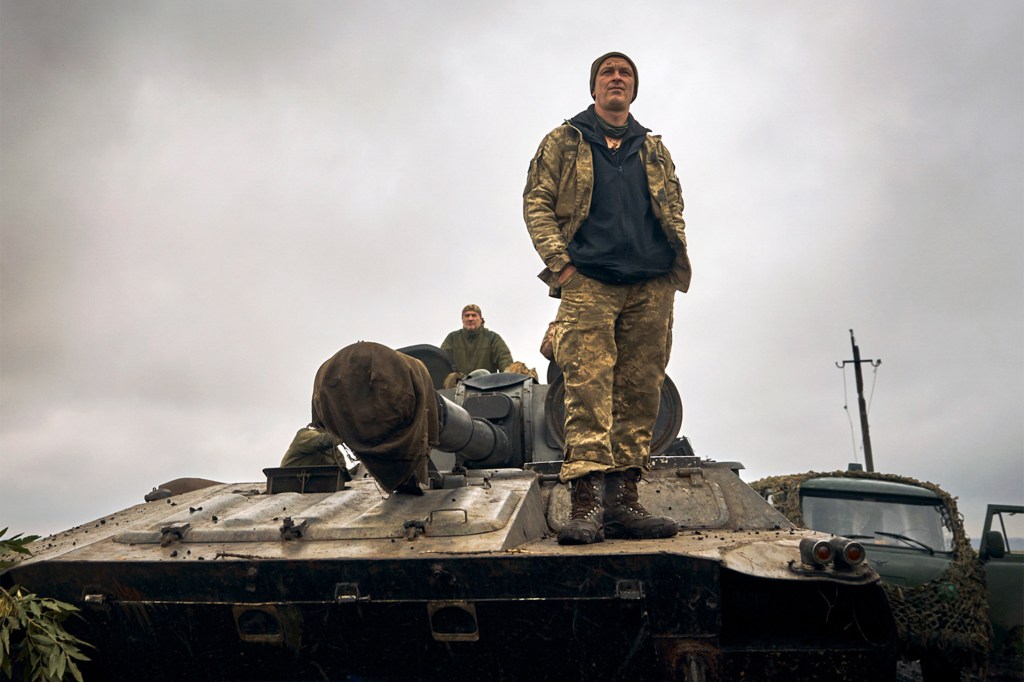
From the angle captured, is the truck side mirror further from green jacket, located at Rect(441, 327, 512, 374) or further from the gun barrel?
the gun barrel

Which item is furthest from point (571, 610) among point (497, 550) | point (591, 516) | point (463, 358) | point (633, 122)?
point (463, 358)

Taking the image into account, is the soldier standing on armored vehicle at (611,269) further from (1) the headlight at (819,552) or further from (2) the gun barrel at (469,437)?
(1) the headlight at (819,552)

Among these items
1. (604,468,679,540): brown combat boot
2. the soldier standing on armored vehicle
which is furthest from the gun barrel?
(604,468,679,540): brown combat boot

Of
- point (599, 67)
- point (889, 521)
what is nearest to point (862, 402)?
point (889, 521)

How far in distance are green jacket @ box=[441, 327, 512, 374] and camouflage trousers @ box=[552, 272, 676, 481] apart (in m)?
4.63

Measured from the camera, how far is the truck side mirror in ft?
28.8

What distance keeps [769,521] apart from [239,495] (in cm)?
277

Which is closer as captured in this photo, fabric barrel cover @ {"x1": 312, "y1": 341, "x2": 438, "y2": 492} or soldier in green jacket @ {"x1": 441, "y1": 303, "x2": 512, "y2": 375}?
fabric barrel cover @ {"x1": 312, "y1": 341, "x2": 438, "y2": 492}

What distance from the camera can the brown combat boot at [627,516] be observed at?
3806 millimetres

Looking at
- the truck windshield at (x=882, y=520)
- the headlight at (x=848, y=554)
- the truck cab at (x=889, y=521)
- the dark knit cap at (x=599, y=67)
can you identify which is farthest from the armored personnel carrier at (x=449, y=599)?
the truck windshield at (x=882, y=520)

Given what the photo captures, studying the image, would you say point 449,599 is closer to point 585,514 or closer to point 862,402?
point 585,514

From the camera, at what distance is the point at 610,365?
4.00m

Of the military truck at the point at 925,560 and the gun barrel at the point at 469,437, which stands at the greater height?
the gun barrel at the point at 469,437

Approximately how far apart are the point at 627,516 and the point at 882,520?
6599mm
